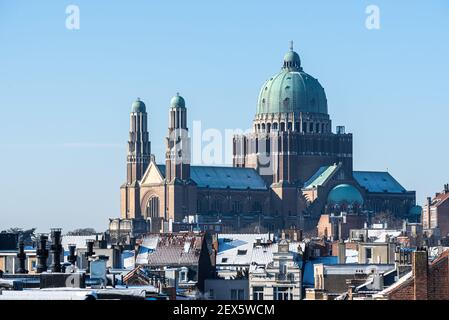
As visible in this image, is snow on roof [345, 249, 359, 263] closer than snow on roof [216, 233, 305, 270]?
No

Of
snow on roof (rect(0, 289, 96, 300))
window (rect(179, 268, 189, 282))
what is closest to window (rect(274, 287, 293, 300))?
window (rect(179, 268, 189, 282))

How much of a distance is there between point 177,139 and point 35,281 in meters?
172

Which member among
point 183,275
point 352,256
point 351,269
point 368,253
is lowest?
point 183,275

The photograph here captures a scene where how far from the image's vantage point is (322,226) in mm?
187875

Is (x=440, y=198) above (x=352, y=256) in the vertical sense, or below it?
above

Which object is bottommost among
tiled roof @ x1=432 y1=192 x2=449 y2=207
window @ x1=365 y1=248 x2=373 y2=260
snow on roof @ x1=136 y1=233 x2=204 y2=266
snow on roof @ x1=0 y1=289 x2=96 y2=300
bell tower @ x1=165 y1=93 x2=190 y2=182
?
window @ x1=365 y1=248 x2=373 y2=260

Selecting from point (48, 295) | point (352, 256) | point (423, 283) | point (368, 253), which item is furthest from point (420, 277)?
point (352, 256)

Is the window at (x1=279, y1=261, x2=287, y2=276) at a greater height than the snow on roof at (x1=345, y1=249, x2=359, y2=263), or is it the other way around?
the window at (x1=279, y1=261, x2=287, y2=276)

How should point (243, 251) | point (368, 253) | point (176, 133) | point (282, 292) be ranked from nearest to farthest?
point (282, 292) → point (368, 253) → point (243, 251) → point (176, 133)

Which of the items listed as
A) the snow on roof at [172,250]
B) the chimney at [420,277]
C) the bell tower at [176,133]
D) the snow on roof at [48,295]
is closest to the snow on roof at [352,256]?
the snow on roof at [172,250]

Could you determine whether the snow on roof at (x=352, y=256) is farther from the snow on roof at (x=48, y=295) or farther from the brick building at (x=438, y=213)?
the brick building at (x=438, y=213)

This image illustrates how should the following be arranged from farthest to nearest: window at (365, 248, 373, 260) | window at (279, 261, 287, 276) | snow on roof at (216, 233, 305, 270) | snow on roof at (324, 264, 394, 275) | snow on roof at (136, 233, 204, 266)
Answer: window at (365, 248, 373, 260)
snow on roof at (216, 233, 305, 270)
snow on roof at (136, 233, 204, 266)
window at (279, 261, 287, 276)
snow on roof at (324, 264, 394, 275)

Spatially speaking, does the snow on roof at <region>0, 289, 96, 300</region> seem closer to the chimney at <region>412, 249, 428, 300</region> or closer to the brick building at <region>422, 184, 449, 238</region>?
the chimney at <region>412, 249, 428, 300</region>

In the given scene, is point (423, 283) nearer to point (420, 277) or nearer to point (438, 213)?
point (420, 277)
